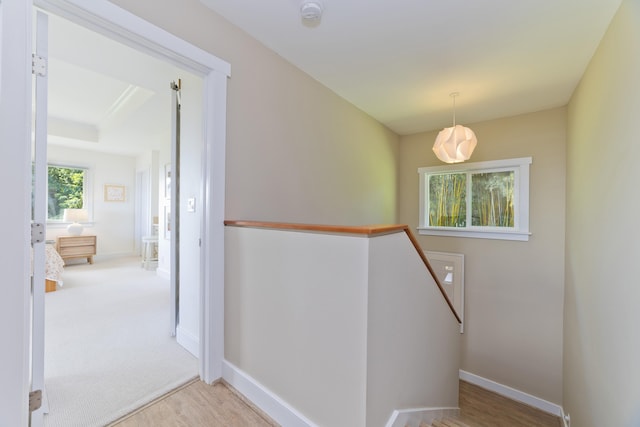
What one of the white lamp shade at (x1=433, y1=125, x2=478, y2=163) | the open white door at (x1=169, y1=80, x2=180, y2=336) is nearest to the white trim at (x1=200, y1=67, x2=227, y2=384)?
the open white door at (x1=169, y1=80, x2=180, y2=336)

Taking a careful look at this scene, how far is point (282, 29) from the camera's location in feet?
6.26

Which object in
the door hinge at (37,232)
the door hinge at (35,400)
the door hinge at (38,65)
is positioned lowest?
the door hinge at (35,400)

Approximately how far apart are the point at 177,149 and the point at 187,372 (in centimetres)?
183

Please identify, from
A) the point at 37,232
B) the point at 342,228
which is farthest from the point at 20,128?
the point at 342,228

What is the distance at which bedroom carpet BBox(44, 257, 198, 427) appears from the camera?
5.06 feet

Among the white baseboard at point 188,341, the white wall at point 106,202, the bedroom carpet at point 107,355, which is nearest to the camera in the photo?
the bedroom carpet at point 107,355

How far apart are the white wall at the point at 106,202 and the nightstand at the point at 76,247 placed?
1.23ft

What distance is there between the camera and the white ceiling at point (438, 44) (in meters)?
1.70

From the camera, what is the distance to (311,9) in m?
1.63

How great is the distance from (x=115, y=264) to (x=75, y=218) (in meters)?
1.23

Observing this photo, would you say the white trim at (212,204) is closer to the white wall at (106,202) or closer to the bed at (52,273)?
the bed at (52,273)

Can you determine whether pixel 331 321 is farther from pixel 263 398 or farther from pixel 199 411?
pixel 199 411

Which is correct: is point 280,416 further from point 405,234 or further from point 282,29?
point 282,29

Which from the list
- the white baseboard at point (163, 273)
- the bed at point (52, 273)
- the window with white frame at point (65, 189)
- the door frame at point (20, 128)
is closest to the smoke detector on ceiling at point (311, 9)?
the door frame at point (20, 128)
